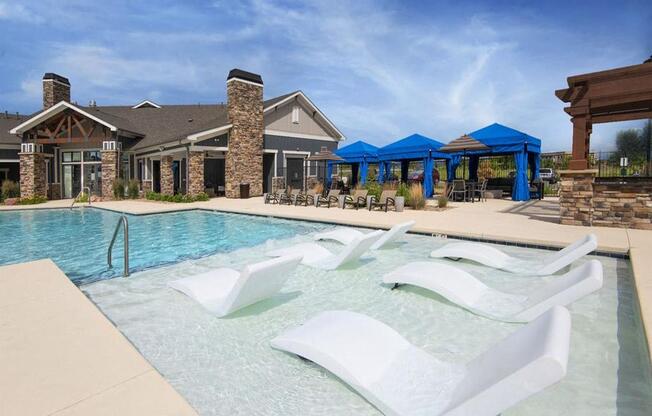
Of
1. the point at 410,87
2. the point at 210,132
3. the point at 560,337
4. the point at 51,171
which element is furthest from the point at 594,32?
the point at 51,171

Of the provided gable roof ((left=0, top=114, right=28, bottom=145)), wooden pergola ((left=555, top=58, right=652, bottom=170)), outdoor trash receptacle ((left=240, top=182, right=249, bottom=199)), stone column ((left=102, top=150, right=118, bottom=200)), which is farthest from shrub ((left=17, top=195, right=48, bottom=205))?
wooden pergola ((left=555, top=58, right=652, bottom=170))

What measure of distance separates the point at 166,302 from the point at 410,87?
20.1 metres

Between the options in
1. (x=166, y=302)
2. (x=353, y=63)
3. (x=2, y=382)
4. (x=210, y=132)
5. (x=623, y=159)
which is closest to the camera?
(x=2, y=382)

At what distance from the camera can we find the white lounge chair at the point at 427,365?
5.13 ft

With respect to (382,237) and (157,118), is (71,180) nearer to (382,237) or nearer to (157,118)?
(157,118)

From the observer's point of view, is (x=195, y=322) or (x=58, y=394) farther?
(x=195, y=322)

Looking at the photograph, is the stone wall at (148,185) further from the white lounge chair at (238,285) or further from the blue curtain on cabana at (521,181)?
the blue curtain on cabana at (521,181)

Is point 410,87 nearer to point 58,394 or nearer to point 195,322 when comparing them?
point 195,322

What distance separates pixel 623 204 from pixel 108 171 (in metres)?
21.4

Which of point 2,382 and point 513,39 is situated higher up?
point 513,39

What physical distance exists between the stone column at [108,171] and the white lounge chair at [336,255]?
53.5ft

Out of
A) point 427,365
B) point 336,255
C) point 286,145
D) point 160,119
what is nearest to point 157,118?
point 160,119

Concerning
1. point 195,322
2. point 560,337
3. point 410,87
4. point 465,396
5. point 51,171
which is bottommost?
point 195,322

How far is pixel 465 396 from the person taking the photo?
74.0 inches
